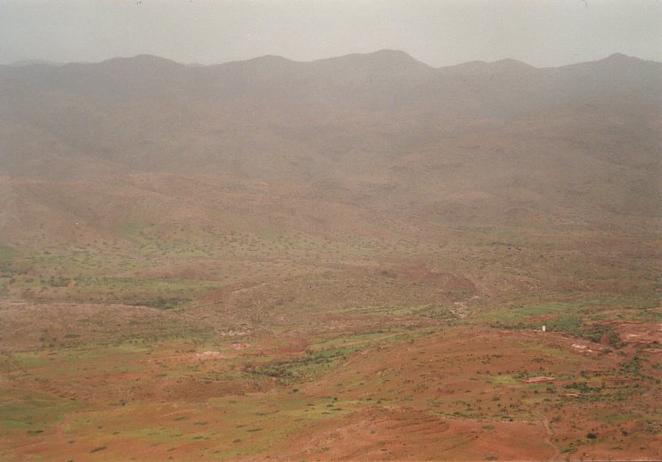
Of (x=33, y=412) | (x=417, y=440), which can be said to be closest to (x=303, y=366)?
(x=33, y=412)

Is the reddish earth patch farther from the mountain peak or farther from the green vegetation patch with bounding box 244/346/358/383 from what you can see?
the mountain peak

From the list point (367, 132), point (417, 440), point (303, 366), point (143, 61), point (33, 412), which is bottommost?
point (303, 366)

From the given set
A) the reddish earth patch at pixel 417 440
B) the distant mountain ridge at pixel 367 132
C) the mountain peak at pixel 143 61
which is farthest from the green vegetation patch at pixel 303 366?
the mountain peak at pixel 143 61

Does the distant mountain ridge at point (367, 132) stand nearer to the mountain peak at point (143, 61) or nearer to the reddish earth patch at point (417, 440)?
the mountain peak at point (143, 61)

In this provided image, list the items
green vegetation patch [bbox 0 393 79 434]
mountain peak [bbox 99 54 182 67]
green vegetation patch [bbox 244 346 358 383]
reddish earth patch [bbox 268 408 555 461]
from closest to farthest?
reddish earth patch [bbox 268 408 555 461]
green vegetation patch [bbox 0 393 79 434]
green vegetation patch [bbox 244 346 358 383]
mountain peak [bbox 99 54 182 67]

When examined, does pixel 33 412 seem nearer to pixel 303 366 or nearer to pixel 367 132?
pixel 303 366

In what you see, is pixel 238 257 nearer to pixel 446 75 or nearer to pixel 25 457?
pixel 25 457

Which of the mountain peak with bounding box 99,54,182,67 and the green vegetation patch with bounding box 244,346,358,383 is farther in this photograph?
the mountain peak with bounding box 99,54,182,67

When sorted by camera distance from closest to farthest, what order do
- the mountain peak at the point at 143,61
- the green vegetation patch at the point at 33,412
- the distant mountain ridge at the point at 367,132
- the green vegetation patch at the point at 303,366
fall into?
the green vegetation patch at the point at 33,412 < the green vegetation patch at the point at 303,366 < the distant mountain ridge at the point at 367,132 < the mountain peak at the point at 143,61

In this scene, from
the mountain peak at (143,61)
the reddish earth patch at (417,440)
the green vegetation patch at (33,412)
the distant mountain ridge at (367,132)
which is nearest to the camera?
the reddish earth patch at (417,440)

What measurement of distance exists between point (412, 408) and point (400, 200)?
85061mm

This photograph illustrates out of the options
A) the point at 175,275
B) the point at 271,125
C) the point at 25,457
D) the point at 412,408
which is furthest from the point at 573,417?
the point at 271,125

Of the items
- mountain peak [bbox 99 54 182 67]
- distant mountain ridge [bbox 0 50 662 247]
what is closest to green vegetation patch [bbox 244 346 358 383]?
distant mountain ridge [bbox 0 50 662 247]

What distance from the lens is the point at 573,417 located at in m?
25.9
